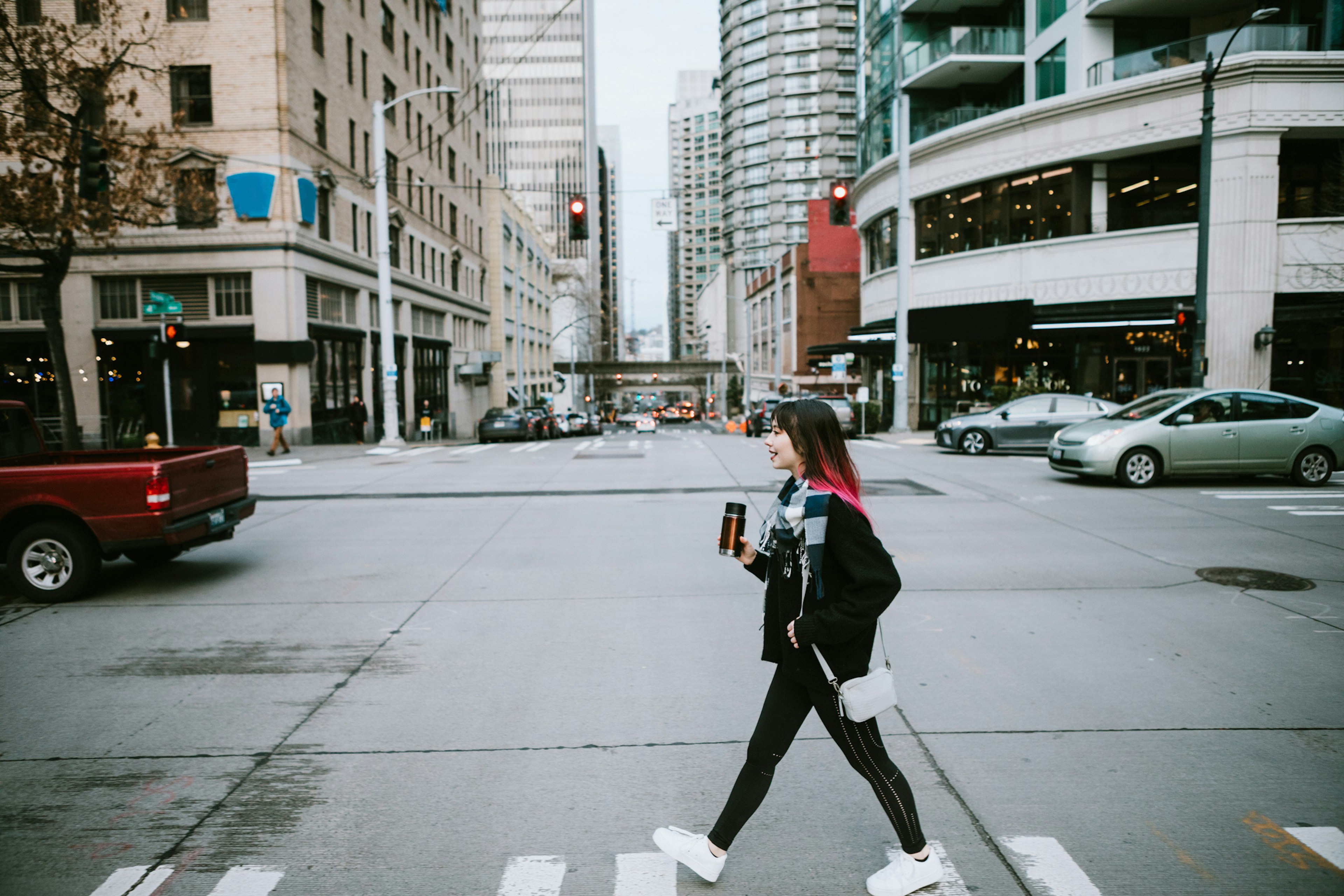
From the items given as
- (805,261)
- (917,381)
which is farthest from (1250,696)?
(805,261)

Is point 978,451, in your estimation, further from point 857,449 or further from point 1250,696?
point 1250,696

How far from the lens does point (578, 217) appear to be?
63.6 ft

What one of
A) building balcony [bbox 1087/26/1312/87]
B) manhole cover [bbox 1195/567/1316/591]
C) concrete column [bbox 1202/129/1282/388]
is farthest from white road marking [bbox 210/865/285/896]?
building balcony [bbox 1087/26/1312/87]

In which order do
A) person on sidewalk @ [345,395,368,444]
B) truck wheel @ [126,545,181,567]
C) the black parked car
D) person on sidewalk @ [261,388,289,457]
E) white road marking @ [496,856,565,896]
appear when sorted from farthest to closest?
1. the black parked car
2. person on sidewalk @ [345,395,368,444]
3. person on sidewalk @ [261,388,289,457]
4. truck wheel @ [126,545,181,567]
5. white road marking @ [496,856,565,896]

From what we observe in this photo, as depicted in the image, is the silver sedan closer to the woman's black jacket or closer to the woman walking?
the woman walking

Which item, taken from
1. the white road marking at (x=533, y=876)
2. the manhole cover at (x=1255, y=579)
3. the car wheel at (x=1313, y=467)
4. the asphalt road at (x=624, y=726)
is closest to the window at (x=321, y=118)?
the asphalt road at (x=624, y=726)

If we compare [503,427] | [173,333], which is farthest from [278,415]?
[503,427]

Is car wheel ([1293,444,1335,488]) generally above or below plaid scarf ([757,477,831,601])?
below

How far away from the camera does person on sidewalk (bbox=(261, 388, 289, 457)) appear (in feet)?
77.7

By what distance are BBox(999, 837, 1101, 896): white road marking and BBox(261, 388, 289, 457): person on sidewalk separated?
23712mm

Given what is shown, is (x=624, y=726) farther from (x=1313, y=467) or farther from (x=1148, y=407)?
(x=1313, y=467)

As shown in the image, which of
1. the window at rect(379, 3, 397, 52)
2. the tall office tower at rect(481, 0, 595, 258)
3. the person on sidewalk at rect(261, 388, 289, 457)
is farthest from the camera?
the tall office tower at rect(481, 0, 595, 258)

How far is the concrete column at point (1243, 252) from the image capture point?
993 inches

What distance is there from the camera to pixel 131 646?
20.4ft
